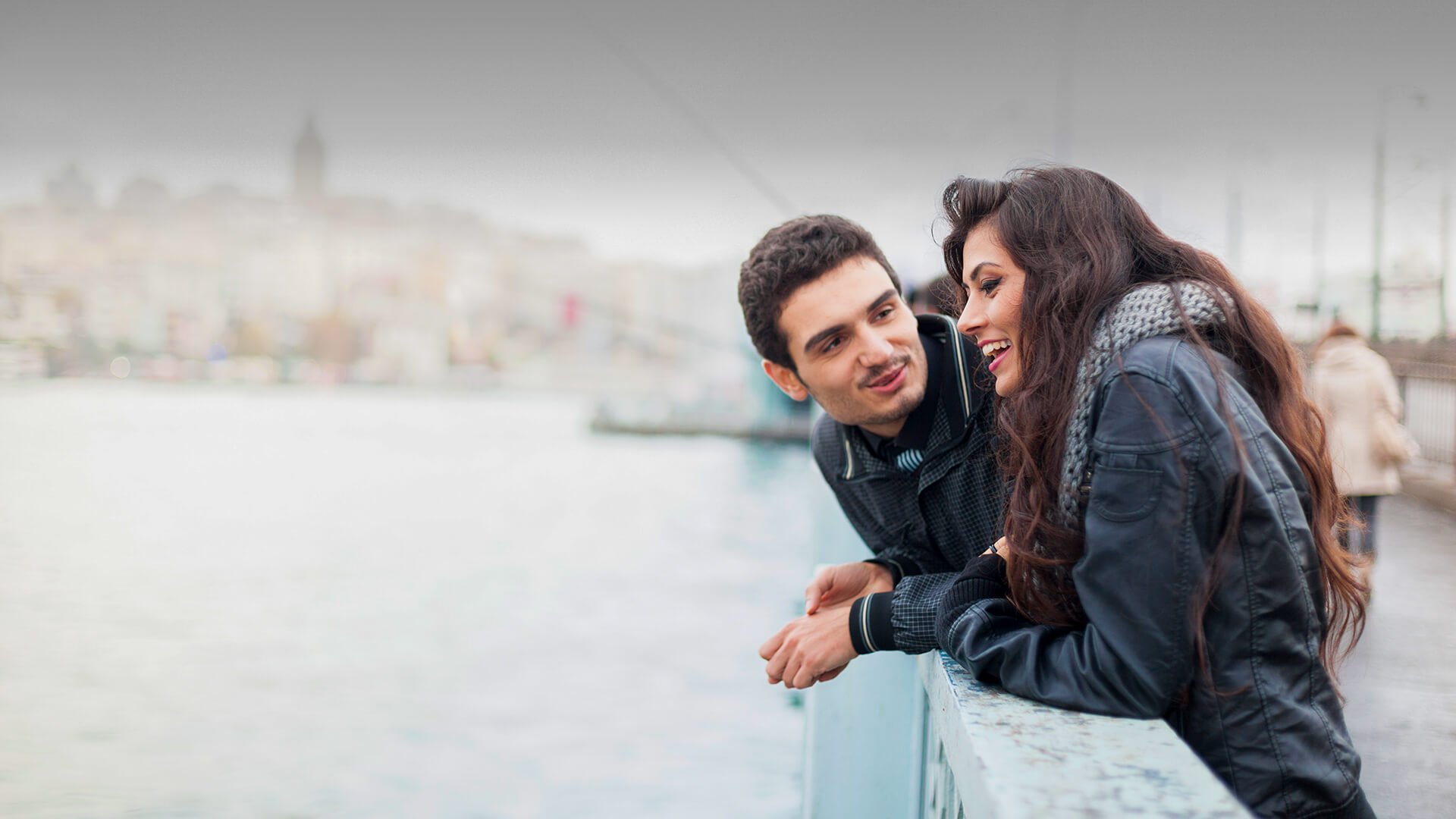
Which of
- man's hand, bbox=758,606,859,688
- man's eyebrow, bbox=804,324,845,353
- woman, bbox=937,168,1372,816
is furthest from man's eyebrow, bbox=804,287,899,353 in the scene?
woman, bbox=937,168,1372,816

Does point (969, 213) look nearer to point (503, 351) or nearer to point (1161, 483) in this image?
point (1161, 483)

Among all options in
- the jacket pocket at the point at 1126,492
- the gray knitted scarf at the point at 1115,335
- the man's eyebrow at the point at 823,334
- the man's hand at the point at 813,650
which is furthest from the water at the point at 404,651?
the jacket pocket at the point at 1126,492

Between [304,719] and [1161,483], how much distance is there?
672cm

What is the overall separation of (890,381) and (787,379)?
0.43 meters

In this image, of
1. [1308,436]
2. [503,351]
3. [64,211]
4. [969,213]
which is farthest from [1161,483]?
[503,351]

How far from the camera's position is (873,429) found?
202 cm

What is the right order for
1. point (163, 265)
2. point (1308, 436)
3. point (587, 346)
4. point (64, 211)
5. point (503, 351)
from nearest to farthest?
point (1308, 436)
point (64, 211)
point (163, 265)
point (587, 346)
point (503, 351)

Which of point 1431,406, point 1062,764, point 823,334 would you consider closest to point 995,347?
point 1062,764

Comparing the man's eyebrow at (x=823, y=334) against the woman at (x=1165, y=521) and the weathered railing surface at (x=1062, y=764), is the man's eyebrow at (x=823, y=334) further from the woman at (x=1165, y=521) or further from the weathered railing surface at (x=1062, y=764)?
the weathered railing surface at (x=1062, y=764)

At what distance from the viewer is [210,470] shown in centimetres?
3262

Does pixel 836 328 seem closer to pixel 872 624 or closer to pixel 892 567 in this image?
pixel 892 567

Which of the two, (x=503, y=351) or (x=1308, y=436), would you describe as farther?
(x=503, y=351)

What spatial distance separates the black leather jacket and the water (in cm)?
290

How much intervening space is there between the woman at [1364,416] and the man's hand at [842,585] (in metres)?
4.25
